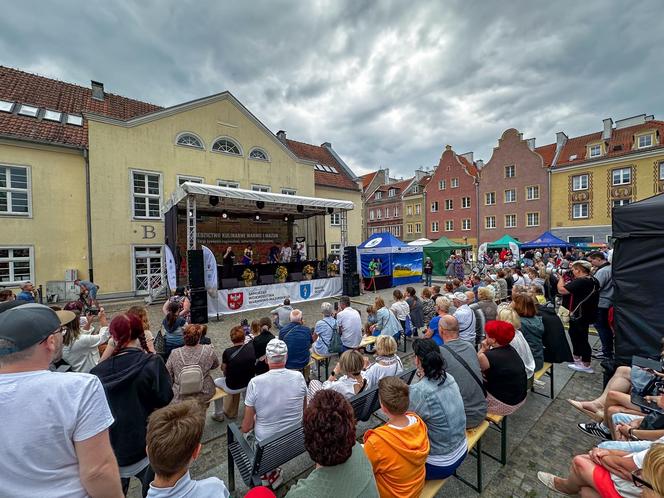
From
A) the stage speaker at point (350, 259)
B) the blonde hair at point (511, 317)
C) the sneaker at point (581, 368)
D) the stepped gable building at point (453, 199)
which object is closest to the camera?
the blonde hair at point (511, 317)

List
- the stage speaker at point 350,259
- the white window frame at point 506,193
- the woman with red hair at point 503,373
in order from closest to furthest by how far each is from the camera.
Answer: the woman with red hair at point 503,373 → the stage speaker at point 350,259 → the white window frame at point 506,193

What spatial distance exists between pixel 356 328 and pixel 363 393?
2171 millimetres

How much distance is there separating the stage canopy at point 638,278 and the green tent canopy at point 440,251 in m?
16.3

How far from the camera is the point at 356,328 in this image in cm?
488

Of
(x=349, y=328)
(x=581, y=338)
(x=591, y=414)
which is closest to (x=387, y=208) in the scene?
(x=581, y=338)

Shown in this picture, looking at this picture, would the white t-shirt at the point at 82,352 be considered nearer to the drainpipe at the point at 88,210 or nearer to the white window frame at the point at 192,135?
the drainpipe at the point at 88,210

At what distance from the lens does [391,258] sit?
16.4 meters

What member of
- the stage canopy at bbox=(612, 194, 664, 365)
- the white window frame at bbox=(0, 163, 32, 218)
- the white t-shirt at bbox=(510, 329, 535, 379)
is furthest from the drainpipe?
the stage canopy at bbox=(612, 194, 664, 365)

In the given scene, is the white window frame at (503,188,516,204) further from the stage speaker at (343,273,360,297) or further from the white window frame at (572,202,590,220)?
the stage speaker at (343,273,360,297)

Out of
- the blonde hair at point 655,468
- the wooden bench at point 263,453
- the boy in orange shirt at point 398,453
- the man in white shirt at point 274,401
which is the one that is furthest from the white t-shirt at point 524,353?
the wooden bench at point 263,453

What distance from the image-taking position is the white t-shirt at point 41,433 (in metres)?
1.18

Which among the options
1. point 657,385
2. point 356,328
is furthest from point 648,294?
point 356,328

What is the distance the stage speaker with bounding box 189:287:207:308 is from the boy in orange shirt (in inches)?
316

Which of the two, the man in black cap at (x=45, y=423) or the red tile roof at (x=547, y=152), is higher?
the red tile roof at (x=547, y=152)
